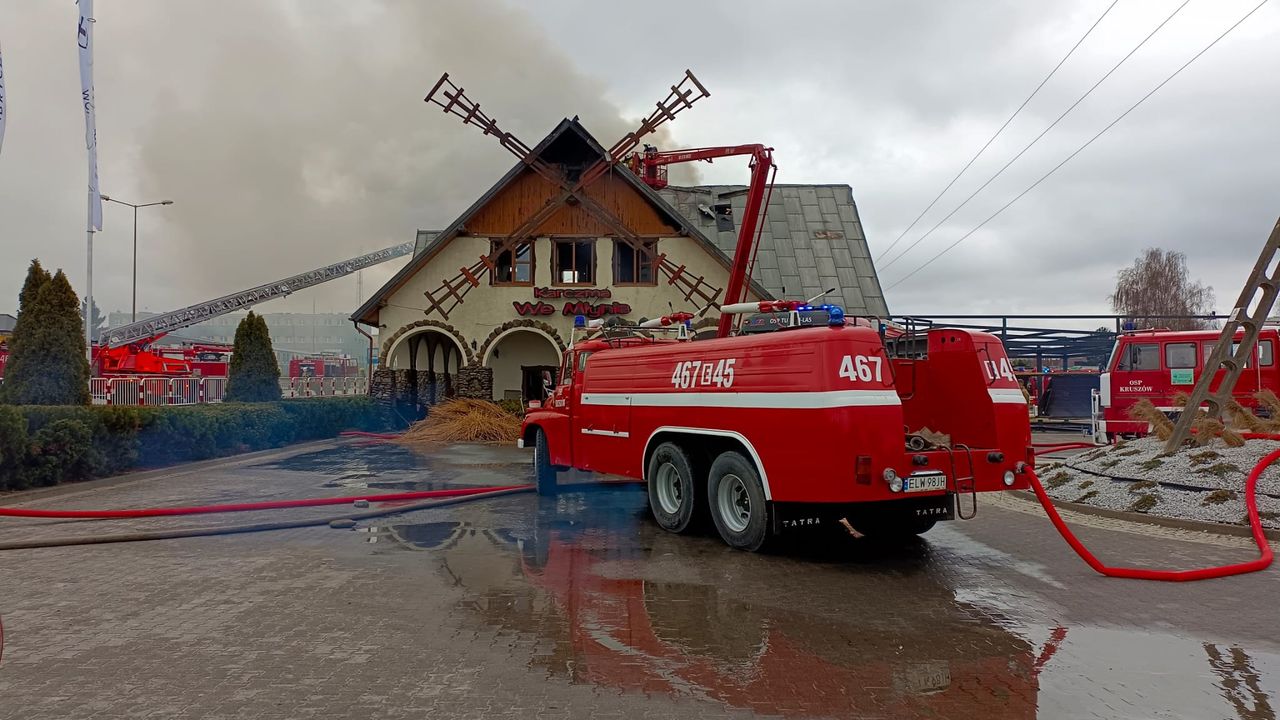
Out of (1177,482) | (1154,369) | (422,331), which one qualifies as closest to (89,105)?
(422,331)

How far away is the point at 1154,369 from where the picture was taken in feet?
59.9

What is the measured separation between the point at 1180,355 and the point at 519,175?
1789 cm

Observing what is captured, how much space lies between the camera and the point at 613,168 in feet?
81.1

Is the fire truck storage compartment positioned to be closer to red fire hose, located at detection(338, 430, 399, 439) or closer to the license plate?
the license plate

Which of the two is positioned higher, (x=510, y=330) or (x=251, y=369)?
(x=510, y=330)

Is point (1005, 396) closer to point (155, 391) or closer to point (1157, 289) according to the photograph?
point (155, 391)

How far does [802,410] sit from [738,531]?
1683mm

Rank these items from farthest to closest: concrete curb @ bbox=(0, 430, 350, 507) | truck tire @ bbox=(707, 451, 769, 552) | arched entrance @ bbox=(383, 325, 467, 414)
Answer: arched entrance @ bbox=(383, 325, 467, 414)
concrete curb @ bbox=(0, 430, 350, 507)
truck tire @ bbox=(707, 451, 769, 552)

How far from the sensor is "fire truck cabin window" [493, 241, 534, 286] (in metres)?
24.9

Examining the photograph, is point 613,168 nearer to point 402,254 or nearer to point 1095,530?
point 1095,530

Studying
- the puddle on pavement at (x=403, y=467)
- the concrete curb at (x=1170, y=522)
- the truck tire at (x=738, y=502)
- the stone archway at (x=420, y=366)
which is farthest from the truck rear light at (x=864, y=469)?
the stone archway at (x=420, y=366)

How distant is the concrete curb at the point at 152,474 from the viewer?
443 inches

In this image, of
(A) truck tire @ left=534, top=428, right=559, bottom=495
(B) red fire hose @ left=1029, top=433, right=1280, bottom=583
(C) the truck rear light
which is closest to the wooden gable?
(A) truck tire @ left=534, top=428, right=559, bottom=495

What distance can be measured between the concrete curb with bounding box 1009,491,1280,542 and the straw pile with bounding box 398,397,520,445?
45.3 feet
